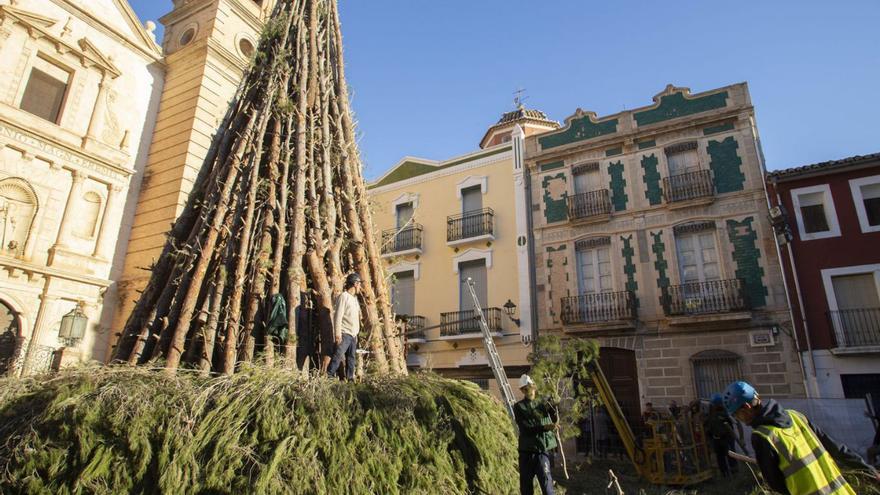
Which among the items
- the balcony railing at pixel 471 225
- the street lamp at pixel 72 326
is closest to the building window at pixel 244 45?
the balcony railing at pixel 471 225

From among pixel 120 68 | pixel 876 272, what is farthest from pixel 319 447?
pixel 120 68

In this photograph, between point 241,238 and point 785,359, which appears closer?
point 241,238

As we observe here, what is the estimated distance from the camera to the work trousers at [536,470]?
496 centimetres

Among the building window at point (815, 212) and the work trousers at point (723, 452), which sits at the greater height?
the building window at point (815, 212)

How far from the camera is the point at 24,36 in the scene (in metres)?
13.0

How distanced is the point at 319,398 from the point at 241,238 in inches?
64.1

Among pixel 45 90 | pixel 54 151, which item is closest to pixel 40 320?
pixel 54 151

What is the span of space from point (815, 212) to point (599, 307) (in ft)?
20.6

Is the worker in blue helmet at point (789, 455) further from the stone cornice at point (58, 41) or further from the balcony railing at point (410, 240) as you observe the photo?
the stone cornice at point (58, 41)

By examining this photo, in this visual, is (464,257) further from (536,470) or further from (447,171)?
(536,470)

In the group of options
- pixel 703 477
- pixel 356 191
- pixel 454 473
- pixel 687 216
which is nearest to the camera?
pixel 454 473

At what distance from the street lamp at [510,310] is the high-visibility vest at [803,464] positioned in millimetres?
13341

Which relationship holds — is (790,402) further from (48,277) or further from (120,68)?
(120,68)

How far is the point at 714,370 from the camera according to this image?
13516 mm
